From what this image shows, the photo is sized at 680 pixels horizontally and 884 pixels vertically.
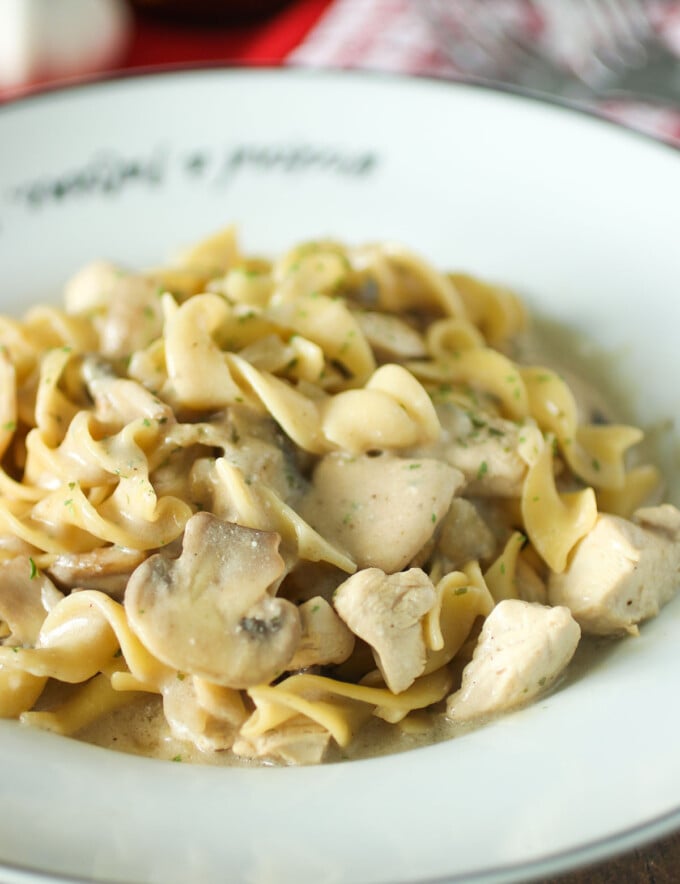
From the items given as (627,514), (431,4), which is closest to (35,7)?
(431,4)

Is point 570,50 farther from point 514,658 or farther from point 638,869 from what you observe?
point 638,869

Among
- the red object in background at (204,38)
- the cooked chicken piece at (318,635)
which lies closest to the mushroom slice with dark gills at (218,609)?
the cooked chicken piece at (318,635)

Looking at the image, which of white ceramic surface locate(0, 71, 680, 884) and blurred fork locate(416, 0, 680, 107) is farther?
blurred fork locate(416, 0, 680, 107)

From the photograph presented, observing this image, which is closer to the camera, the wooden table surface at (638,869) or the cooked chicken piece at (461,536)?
the wooden table surface at (638,869)

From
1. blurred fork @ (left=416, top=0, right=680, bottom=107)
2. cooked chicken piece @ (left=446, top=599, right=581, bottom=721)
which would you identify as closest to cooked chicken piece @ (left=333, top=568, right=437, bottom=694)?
cooked chicken piece @ (left=446, top=599, right=581, bottom=721)

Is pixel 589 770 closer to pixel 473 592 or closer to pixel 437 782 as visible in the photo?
pixel 437 782

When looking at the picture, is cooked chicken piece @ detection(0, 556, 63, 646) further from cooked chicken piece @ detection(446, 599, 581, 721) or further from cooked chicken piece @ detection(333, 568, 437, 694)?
cooked chicken piece @ detection(446, 599, 581, 721)

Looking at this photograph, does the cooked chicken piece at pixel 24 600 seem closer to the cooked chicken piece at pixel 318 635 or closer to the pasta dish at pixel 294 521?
the pasta dish at pixel 294 521
